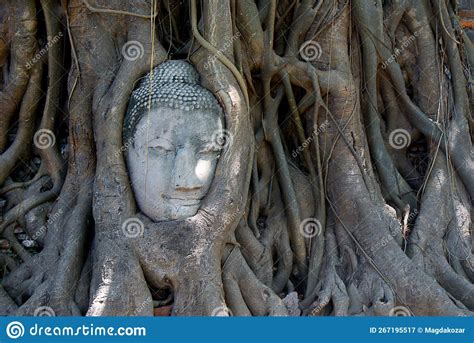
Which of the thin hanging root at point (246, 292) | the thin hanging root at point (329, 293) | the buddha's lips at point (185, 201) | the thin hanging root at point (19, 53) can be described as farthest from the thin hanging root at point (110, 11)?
the thin hanging root at point (329, 293)

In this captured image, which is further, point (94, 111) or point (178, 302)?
point (94, 111)

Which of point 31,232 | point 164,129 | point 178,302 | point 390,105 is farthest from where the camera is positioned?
point 390,105

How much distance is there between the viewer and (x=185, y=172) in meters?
3.50

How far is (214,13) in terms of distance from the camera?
376 centimetres

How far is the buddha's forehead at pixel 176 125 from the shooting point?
3.58m

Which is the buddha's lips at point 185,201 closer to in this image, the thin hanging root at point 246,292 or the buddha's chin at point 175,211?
the buddha's chin at point 175,211

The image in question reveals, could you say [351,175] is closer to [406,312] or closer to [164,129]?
[406,312]

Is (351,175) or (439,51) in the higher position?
(439,51)

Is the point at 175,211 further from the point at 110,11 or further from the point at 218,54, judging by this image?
the point at 110,11

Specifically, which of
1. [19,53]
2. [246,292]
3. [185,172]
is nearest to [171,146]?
[185,172]

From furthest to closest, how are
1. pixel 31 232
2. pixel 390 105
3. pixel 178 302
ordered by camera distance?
pixel 390 105, pixel 31 232, pixel 178 302

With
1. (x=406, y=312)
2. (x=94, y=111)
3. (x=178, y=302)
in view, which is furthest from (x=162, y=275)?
(x=406, y=312)

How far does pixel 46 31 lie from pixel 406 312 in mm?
2495

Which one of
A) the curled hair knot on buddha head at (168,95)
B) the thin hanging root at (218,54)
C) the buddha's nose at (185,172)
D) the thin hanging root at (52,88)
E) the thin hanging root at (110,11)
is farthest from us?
the thin hanging root at (52,88)
